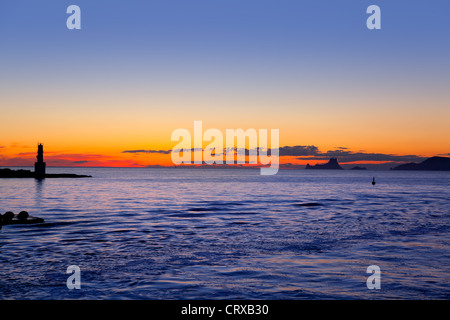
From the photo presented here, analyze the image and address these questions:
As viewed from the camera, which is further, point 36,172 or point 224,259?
point 36,172

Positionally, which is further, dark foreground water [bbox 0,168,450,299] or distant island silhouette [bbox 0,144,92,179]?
distant island silhouette [bbox 0,144,92,179]

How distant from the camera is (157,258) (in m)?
19.1

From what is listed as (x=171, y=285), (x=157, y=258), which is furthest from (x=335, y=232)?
(x=171, y=285)

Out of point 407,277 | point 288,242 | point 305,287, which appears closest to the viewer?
point 305,287

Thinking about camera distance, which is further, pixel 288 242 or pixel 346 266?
pixel 288 242

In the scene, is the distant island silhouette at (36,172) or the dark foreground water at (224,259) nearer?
the dark foreground water at (224,259)

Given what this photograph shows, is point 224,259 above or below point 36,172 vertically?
below
